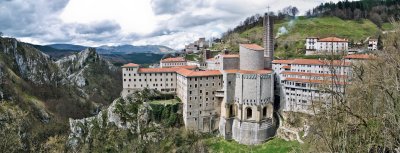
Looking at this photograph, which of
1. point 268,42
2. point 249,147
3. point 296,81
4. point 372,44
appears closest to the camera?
point 296,81

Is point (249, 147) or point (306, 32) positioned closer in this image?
point (249, 147)

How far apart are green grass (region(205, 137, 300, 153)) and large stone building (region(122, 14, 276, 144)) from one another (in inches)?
41.5

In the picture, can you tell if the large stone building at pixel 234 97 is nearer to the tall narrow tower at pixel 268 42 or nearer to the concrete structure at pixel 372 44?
the tall narrow tower at pixel 268 42

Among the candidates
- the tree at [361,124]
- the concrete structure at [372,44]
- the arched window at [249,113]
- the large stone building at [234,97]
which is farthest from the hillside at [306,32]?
the tree at [361,124]

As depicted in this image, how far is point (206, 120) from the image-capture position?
58906mm

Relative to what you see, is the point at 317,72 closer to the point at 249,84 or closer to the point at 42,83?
the point at 249,84

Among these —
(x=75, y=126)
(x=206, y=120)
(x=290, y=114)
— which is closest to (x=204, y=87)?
(x=206, y=120)

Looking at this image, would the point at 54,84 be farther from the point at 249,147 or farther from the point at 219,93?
the point at 249,147

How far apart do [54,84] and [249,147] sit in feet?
424

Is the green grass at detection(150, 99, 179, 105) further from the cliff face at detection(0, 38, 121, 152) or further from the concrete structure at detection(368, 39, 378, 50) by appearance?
the concrete structure at detection(368, 39, 378, 50)

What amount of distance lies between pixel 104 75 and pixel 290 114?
435ft

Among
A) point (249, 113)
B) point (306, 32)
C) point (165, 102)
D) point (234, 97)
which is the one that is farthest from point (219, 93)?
point (306, 32)

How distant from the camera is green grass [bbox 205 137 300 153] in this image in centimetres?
5082

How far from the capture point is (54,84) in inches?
6206
